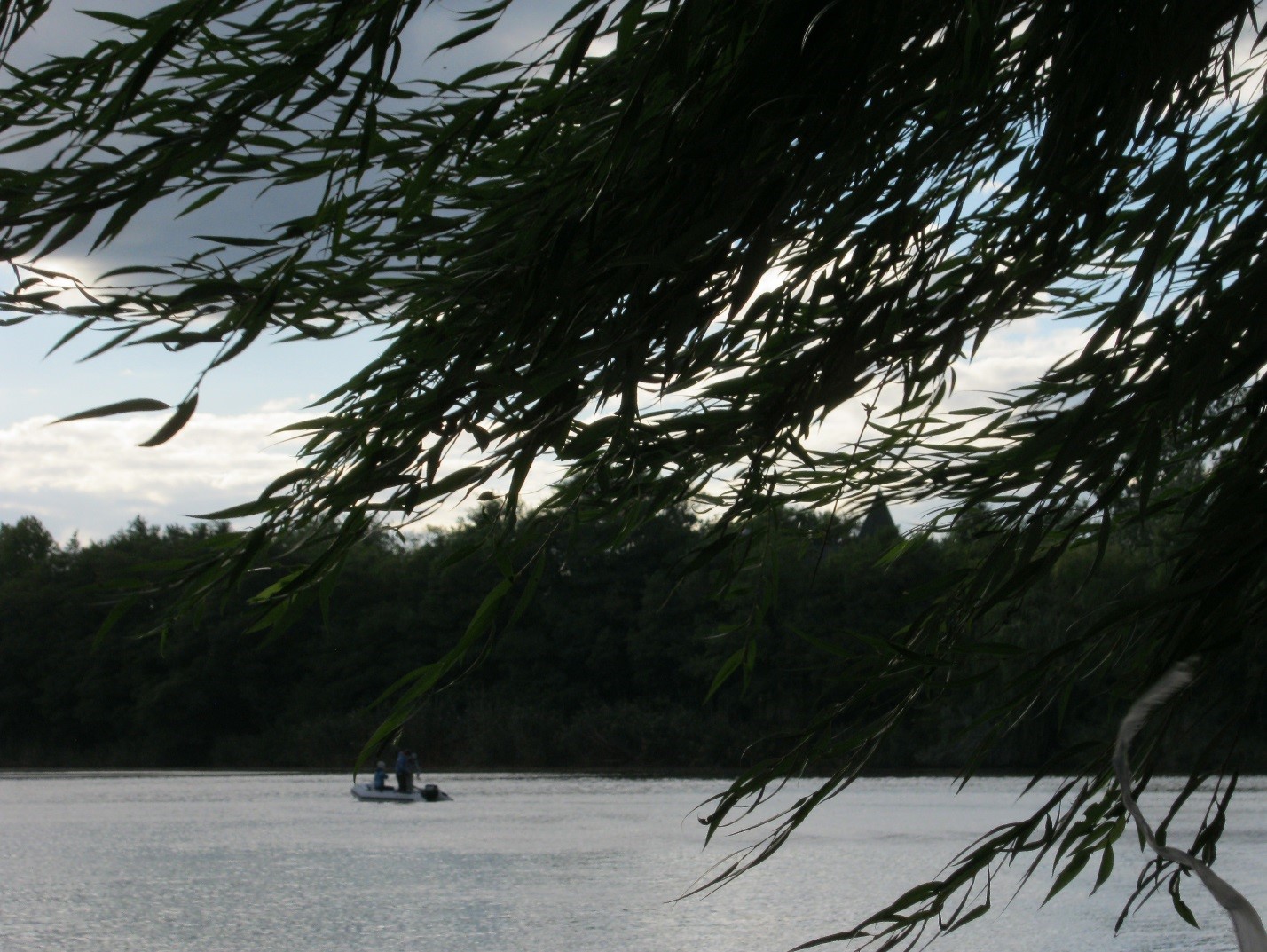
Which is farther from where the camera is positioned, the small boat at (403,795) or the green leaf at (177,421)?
the small boat at (403,795)

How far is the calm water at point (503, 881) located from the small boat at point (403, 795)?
43cm

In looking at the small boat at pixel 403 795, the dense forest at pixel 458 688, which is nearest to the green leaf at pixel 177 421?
the small boat at pixel 403 795

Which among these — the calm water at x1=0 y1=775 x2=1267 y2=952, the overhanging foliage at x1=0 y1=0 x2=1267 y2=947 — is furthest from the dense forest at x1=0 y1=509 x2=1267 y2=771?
the overhanging foliage at x1=0 y1=0 x2=1267 y2=947

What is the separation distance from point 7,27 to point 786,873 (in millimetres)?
13475

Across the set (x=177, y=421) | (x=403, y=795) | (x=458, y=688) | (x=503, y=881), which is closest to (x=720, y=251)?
(x=177, y=421)

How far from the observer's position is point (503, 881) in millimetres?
13609

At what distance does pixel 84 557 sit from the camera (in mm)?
52500

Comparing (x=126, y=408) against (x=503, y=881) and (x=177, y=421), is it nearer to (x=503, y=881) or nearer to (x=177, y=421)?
(x=177, y=421)

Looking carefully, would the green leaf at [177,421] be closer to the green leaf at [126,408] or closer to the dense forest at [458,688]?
the green leaf at [126,408]

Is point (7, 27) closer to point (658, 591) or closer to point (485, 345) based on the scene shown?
point (485, 345)

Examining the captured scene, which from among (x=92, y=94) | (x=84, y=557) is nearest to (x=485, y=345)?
(x=92, y=94)

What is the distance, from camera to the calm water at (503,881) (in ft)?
35.0

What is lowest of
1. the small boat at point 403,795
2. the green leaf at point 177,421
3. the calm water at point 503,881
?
the calm water at point 503,881

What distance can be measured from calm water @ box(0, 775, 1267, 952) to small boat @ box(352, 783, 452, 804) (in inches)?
17.0
